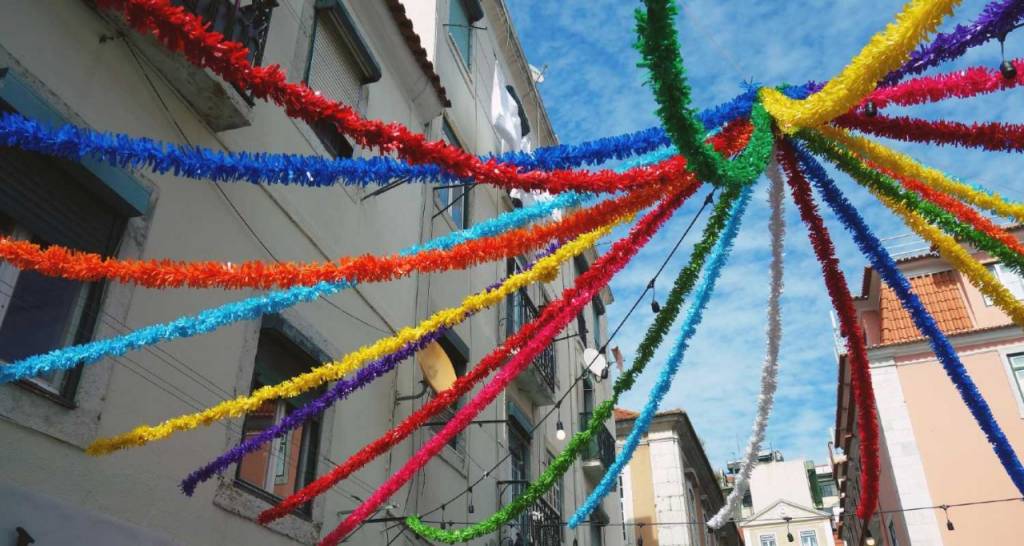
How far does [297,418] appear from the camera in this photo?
6633 mm

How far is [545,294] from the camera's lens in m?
18.3

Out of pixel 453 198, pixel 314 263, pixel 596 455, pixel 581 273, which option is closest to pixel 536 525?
pixel 453 198

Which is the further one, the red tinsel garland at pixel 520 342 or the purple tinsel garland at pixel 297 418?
the red tinsel garland at pixel 520 342

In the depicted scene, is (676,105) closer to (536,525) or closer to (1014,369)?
(536,525)

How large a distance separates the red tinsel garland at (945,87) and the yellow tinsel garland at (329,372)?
2.02m

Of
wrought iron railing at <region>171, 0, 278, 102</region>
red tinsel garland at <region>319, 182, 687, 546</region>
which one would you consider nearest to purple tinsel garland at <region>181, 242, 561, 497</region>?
red tinsel garland at <region>319, 182, 687, 546</region>

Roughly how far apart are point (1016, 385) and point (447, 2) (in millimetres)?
16471

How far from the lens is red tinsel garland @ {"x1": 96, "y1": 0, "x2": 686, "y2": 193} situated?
3.87 metres

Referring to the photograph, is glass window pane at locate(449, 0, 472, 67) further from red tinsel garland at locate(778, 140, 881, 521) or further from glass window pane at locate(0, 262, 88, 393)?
glass window pane at locate(0, 262, 88, 393)

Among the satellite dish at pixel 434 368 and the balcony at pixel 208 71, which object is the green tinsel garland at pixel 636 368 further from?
the balcony at pixel 208 71

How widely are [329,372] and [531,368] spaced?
873 cm

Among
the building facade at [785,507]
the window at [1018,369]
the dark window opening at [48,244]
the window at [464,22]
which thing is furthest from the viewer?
the building facade at [785,507]

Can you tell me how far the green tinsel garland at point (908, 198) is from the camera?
6516 mm

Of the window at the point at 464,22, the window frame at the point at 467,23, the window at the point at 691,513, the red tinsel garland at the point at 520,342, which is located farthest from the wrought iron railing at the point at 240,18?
the window at the point at 691,513
